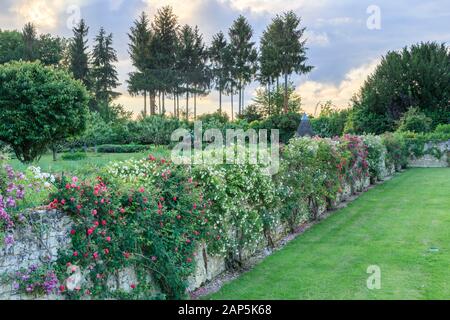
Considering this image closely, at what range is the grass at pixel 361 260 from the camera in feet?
19.5

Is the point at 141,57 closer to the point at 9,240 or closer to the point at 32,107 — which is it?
the point at 32,107

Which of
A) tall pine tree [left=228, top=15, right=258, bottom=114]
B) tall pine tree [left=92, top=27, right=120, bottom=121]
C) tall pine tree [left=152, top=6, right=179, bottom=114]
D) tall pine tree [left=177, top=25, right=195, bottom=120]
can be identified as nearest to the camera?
tall pine tree [left=152, top=6, right=179, bottom=114]

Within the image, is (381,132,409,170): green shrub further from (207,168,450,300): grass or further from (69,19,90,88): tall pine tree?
(69,19,90,88): tall pine tree

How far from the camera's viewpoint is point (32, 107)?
875 inches

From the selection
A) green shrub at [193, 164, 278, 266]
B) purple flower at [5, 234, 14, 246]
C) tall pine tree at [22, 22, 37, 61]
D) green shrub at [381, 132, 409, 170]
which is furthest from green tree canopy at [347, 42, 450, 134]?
purple flower at [5, 234, 14, 246]

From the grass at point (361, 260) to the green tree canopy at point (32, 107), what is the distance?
16.0 m

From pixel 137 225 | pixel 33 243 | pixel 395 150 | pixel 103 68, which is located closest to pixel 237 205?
pixel 137 225

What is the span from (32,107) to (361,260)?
19.3 m

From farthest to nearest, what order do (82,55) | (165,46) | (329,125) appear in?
(82,55)
(165,46)
(329,125)

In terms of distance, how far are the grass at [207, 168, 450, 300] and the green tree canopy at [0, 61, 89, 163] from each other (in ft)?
52.3

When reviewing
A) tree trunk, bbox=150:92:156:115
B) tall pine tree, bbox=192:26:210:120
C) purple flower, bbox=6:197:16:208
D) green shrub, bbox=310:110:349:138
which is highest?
tall pine tree, bbox=192:26:210:120

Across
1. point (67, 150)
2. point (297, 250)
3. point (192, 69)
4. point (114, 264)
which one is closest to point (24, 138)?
point (67, 150)

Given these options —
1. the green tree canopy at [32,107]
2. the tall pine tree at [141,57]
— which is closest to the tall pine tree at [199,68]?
the tall pine tree at [141,57]

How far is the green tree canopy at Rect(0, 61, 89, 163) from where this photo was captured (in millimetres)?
22219
